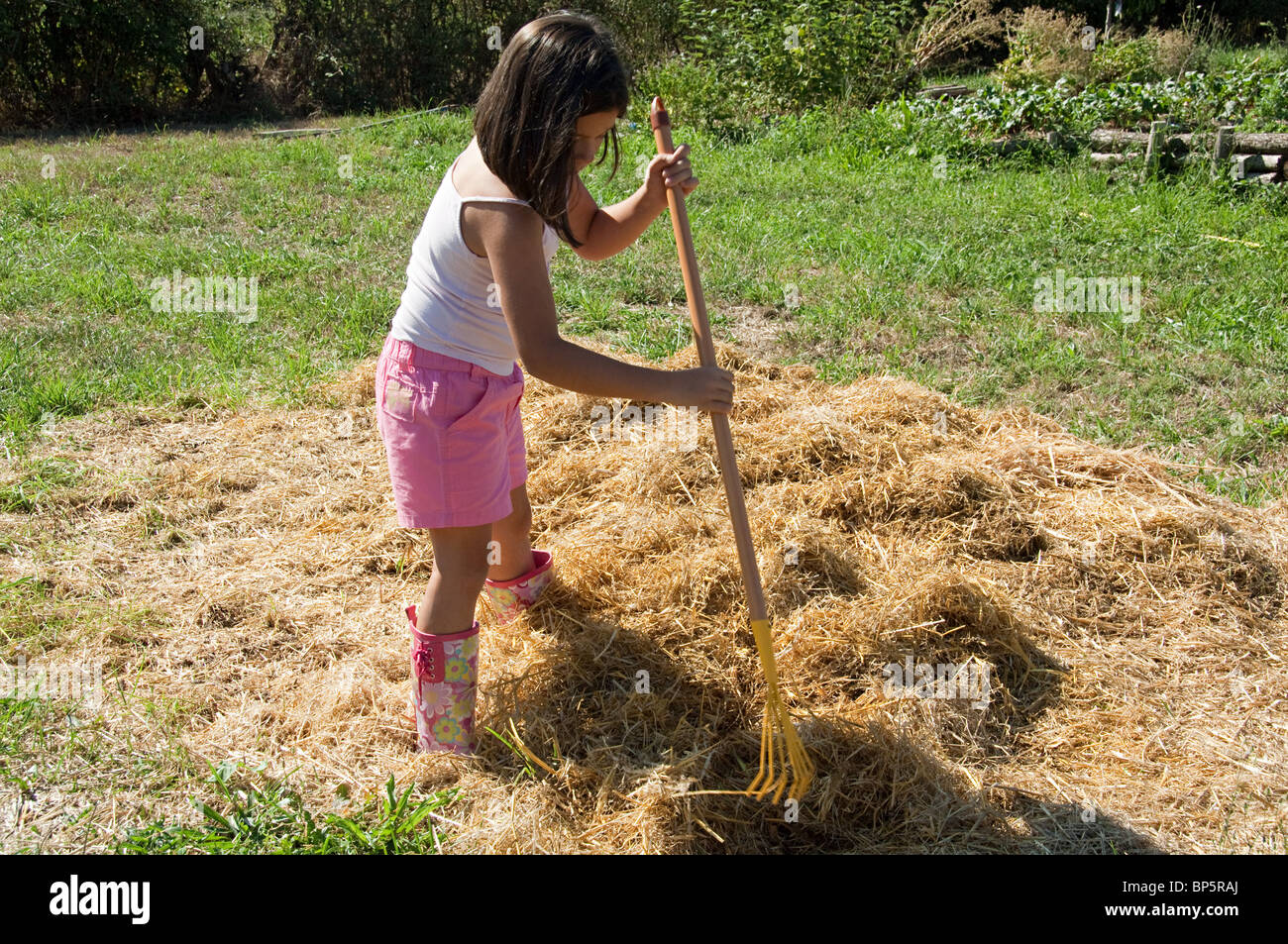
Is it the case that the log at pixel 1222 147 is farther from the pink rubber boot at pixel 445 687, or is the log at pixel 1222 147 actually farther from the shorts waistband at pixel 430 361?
the pink rubber boot at pixel 445 687

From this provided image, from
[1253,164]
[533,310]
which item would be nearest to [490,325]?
[533,310]

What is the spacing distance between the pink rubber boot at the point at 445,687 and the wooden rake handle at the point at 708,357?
71 centimetres

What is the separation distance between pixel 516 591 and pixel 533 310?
1.22 meters

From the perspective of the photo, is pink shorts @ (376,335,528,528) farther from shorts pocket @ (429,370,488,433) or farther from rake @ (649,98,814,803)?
rake @ (649,98,814,803)

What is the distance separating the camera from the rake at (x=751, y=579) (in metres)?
2.50

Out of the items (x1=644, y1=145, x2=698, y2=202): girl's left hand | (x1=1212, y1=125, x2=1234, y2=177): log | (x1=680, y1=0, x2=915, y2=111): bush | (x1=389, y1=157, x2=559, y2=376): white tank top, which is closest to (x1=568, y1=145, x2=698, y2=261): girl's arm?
(x1=644, y1=145, x2=698, y2=202): girl's left hand

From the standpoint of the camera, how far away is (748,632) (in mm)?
3094

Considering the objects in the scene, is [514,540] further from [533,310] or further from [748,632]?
[533,310]

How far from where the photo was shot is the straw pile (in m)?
2.57

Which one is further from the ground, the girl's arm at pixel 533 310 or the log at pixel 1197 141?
the log at pixel 1197 141

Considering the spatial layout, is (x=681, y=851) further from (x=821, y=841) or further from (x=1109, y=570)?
(x=1109, y=570)

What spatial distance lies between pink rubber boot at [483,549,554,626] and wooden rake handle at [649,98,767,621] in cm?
82

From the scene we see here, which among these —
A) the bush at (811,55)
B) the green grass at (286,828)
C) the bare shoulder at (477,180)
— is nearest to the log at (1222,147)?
the bush at (811,55)

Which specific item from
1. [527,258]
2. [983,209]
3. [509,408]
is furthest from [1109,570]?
[983,209]
